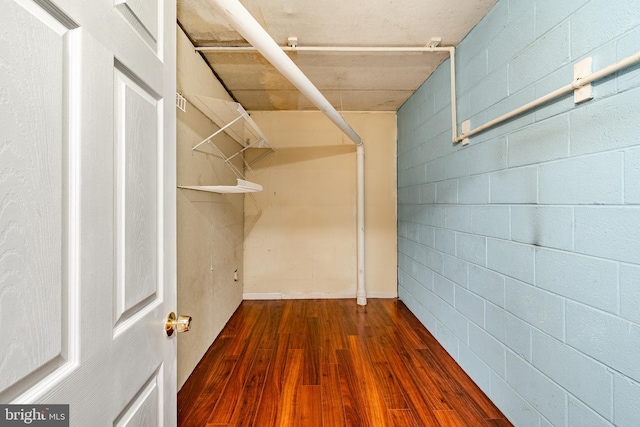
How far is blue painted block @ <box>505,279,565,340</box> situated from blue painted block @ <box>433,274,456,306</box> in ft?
1.79

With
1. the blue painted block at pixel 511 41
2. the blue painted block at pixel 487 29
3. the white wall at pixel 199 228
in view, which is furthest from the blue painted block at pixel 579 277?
the white wall at pixel 199 228

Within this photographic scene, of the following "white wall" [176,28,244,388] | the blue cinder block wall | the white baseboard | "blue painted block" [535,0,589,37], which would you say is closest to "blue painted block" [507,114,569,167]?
the blue cinder block wall

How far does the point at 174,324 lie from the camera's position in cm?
81

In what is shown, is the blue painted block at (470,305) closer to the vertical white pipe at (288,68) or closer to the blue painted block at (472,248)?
the blue painted block at (472,248)

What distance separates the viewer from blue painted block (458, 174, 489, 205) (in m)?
1.57

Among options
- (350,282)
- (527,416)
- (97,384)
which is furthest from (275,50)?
(350,282)

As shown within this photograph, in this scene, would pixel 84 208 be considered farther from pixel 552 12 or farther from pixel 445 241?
pixel 445 241

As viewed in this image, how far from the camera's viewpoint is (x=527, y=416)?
1244mm

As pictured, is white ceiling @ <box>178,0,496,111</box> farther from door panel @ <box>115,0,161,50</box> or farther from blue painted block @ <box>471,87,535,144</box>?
door panel @ <box>115,0,161,50</box>

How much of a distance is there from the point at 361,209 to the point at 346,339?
1.41 m

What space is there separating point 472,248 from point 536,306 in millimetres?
516

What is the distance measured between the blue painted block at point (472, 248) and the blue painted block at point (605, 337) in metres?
0.53

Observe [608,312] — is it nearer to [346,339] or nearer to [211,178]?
[346,339]

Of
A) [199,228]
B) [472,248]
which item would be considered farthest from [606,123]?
[199,228]
